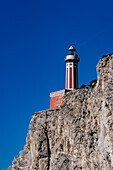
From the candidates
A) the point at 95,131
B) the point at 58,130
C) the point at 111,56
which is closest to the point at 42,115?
the point at 58,130

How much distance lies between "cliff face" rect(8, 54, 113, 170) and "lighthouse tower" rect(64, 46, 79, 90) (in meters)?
9.77

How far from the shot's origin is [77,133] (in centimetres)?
4306

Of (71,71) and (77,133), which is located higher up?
(71,71)

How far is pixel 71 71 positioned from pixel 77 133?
68.6 ft

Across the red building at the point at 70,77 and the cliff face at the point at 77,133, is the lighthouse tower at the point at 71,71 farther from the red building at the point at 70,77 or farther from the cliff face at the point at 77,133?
the cliff face at the point at 77,133

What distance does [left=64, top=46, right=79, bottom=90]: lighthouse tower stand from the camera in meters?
61.2

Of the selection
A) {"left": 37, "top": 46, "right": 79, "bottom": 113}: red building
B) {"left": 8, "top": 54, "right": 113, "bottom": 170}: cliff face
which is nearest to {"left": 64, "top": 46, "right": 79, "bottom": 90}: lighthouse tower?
{"left": 37, "top": 46, "right": 79, "bottom": 113}: red building

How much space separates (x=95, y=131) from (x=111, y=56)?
7528mm

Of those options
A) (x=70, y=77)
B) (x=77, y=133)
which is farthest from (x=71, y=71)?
(x=77, y=133)

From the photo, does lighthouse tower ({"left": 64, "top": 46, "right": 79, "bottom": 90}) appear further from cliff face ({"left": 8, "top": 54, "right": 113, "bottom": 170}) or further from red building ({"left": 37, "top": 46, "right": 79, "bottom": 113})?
cliff face ({"left": 8, "top": 54, "right": 113, "bottom": 170})

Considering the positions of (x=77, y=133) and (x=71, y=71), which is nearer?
(x=77, y=133)

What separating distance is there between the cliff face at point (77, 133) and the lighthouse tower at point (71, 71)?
9767 mm

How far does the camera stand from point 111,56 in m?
37.4

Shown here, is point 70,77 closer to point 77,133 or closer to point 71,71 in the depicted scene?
point 71,71
